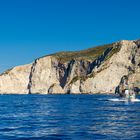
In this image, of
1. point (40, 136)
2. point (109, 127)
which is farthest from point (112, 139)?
point (109, 127)

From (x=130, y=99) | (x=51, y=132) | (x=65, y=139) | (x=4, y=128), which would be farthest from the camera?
(x=130, y=99)

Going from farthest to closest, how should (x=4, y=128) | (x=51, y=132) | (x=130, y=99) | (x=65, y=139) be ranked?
(x=130, y=99) < (x=4, y=128) < (x=51, y=132) < (x=65, y=139)

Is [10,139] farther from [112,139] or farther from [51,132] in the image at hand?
[112,139]

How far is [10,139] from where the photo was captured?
161 ft

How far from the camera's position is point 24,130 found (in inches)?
2285

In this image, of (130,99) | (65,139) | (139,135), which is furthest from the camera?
(130,99)

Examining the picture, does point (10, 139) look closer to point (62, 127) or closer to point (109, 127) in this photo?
point (62, 127)

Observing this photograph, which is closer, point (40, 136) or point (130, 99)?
point (40, 136)

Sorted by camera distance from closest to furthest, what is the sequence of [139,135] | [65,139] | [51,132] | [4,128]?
[65,139], [139,135], [51,132], [4,128]

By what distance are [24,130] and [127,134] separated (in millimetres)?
13851

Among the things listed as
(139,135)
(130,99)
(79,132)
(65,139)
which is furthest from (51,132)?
(130,99)

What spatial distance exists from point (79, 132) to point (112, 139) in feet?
23.8

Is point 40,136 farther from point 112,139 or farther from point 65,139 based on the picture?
point 112,139

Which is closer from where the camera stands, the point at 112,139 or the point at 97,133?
the point at 112,139
